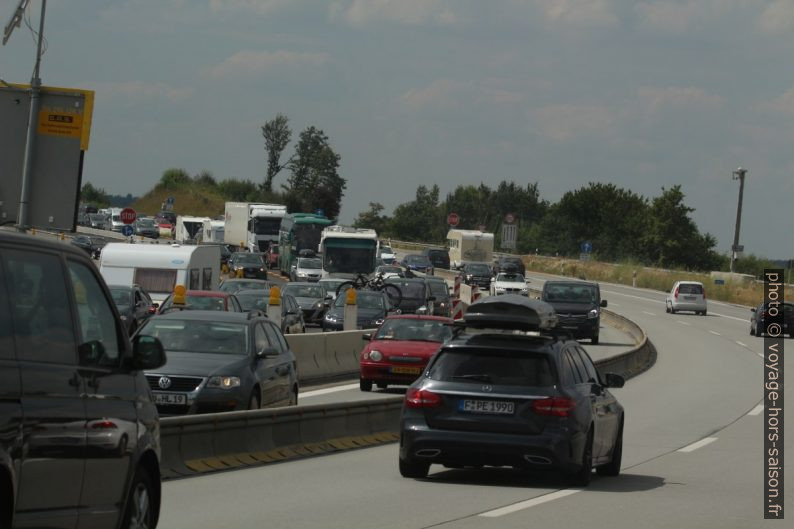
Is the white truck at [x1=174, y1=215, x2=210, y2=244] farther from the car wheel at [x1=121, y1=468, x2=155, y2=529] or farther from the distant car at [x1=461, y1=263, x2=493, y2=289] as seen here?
the car wheel at [x1=121, y1=468, x2=155, y2=529]

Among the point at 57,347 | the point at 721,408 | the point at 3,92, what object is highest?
the point at 3,92

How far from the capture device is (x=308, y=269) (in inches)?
2692

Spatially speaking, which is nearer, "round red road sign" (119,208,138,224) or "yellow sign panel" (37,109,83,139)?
"yellow sign panel" (37,109,83,139)

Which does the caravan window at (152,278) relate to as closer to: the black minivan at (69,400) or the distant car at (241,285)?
the distant car at (241,285)

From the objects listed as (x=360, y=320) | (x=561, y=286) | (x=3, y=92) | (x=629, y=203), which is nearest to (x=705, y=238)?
(x=629, y=203)

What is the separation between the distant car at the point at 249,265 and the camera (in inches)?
2685

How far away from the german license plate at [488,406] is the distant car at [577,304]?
3407cm

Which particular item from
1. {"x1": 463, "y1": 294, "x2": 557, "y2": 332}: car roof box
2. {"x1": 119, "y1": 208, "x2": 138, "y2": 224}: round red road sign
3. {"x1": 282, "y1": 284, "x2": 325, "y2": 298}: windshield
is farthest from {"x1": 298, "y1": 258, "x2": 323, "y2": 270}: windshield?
{"x1": 463, "y1": 294, "x2": 557, "y2": 332}: car roof box

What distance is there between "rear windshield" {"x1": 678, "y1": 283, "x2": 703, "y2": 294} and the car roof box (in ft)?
196

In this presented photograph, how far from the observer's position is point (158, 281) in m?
37.5

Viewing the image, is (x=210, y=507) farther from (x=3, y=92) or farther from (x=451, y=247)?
(x=451, y=247)

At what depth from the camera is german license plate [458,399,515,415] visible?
13414 mm

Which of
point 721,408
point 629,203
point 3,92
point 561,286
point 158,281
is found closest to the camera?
point 3,92

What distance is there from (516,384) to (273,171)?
171 m
